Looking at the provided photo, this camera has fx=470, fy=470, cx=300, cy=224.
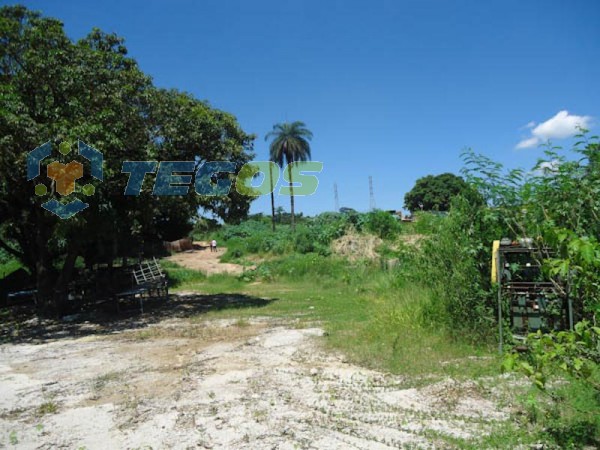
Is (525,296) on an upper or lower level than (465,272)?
lower

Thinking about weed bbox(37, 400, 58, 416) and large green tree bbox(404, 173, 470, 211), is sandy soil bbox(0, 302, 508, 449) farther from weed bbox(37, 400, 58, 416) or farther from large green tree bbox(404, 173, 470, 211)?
large green tree bbox(404, 173, 470, 211)

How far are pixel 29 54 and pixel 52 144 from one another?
2.14m

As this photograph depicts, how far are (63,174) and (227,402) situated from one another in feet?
19.4

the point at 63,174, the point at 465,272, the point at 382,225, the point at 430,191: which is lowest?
the point at 465,272

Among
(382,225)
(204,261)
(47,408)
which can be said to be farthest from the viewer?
(204,261)

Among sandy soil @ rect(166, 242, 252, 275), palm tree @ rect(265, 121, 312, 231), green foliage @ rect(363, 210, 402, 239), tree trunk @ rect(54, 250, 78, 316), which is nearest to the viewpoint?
tree trunk @ rect(54, 250, 78, 316)

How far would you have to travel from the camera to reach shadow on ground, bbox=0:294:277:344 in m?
9.51

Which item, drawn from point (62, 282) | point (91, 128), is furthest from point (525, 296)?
point (62, 282)

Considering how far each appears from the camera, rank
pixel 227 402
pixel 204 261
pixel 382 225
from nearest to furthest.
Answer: pixel 227 402
pixel 382 225
pixel 204 261

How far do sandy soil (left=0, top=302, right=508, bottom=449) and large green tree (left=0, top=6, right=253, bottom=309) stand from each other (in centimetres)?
355

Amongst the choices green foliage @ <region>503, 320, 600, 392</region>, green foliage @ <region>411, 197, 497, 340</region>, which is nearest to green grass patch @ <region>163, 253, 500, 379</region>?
green foliage @ <region>411, 197, 497, 340</region>

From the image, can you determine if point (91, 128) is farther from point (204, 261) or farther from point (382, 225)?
point (204, 261)

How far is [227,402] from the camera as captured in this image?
15.7 feet

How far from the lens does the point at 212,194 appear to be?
11586mm
